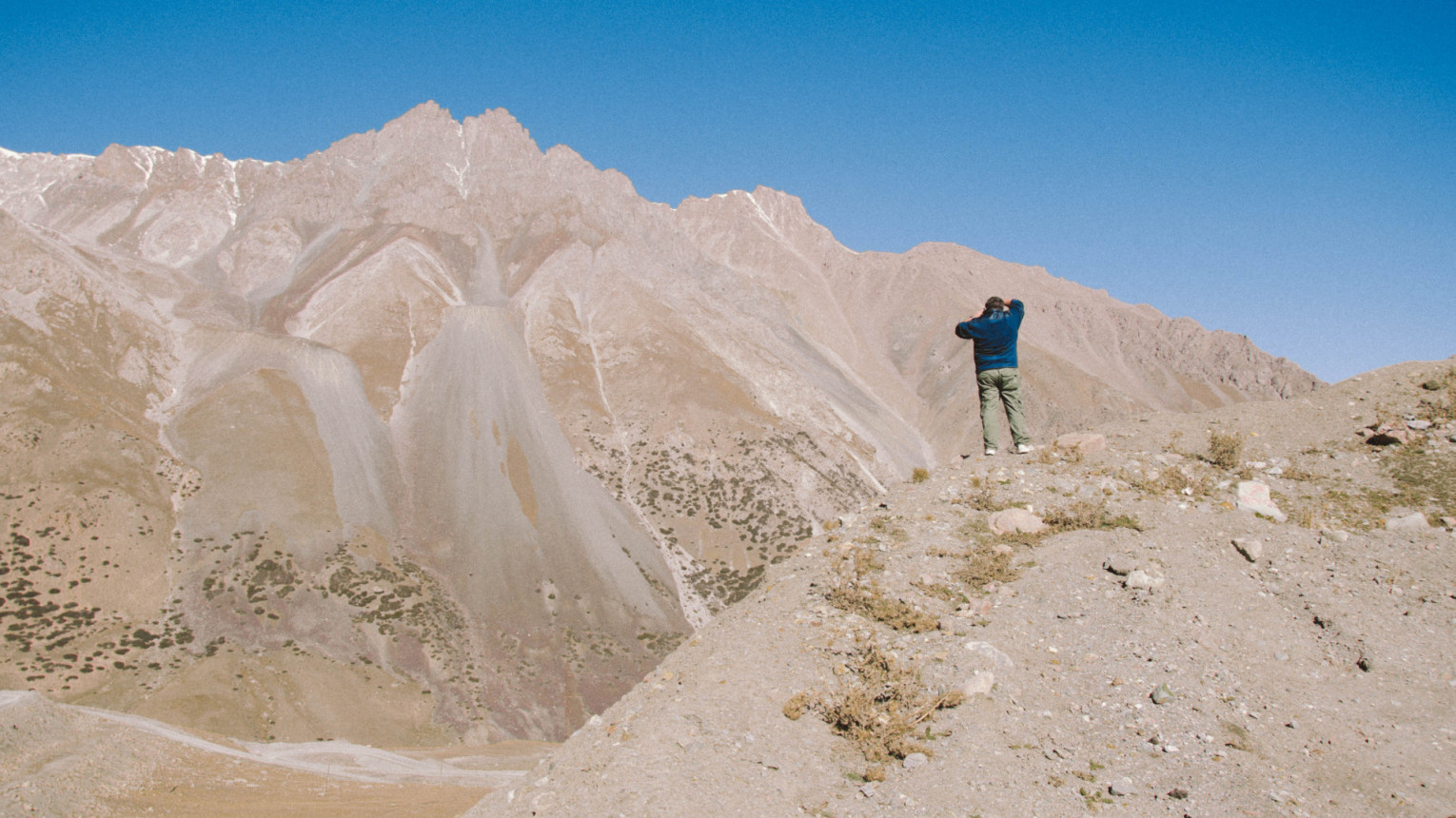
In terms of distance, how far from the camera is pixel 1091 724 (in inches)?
251

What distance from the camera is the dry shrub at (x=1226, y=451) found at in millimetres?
10512

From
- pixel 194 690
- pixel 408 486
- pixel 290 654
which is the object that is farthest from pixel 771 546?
pixel 194 690

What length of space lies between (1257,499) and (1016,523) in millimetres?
3127

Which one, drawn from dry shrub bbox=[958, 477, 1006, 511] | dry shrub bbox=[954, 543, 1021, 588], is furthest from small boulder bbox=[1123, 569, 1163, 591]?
dry shrub bbox=[958, 477, 1006, 511]

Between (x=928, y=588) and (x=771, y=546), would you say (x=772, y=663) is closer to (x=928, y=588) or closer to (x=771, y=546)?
(x=928, y=588)

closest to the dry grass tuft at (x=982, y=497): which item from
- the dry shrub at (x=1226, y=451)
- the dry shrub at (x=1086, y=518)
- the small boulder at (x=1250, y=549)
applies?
the dry shrub at (x=1086, y=518)

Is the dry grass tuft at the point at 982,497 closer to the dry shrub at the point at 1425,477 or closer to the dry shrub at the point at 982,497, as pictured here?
the dry shrub at the point at 982,497

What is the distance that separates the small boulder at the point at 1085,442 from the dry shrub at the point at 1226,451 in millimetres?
1475

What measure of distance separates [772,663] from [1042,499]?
4984 millimetres

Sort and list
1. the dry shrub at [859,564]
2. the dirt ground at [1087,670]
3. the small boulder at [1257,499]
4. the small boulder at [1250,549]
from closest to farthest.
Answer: the dirt ground at [1087,670] < the small boulder at [1250,549] < the dry shrub at [859,564] < the small boulder at [1257,499]

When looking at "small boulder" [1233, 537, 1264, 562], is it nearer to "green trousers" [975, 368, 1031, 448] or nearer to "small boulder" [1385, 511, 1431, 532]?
"small boulder" [1385, 511, 1431, 532]

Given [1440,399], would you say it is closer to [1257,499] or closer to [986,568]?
[1257,499]

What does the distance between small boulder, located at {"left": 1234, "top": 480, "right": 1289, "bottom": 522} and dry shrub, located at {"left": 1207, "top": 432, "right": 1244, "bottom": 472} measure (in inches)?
35.5

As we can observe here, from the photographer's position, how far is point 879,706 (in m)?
6.68
